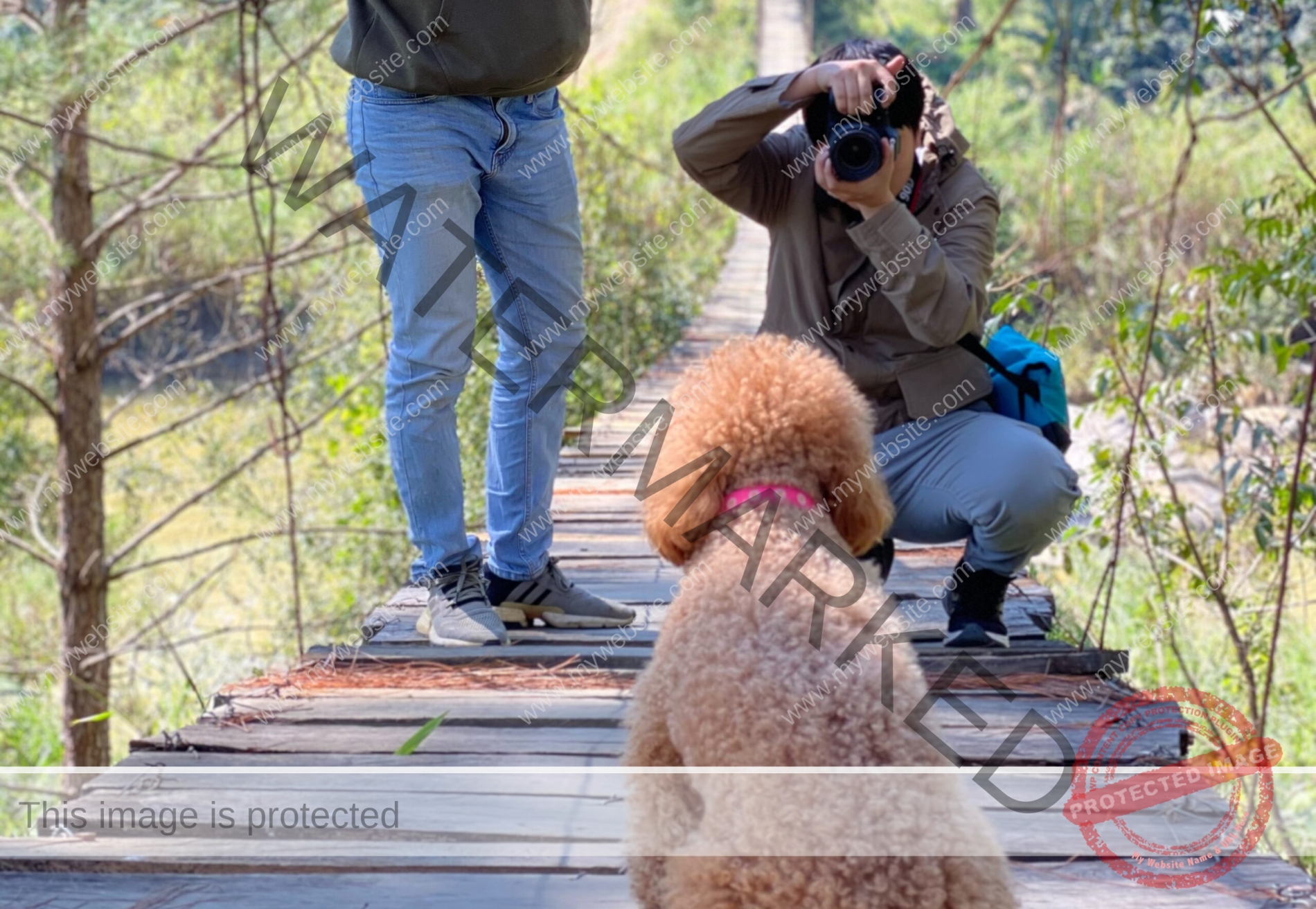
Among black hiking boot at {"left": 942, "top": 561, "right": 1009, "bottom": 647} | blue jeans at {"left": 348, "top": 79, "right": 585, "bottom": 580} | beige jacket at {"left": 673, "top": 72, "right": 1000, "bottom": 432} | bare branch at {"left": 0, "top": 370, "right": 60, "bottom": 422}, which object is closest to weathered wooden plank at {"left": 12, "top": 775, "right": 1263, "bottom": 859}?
black hiking boot at {"left": 942, "top": 561, "right": 1009, "bottom": 647}

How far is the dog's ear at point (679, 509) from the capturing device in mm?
1684

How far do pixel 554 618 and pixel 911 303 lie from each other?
3.80ft

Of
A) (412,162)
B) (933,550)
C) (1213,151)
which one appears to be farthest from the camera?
(1213,151)

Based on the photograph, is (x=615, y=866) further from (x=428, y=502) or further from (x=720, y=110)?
(x=720, y=110)

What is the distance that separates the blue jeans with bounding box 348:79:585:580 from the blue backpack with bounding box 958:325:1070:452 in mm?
1016

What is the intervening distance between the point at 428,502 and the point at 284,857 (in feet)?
2.99

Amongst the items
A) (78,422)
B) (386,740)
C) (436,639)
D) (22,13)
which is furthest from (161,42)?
(386,740)

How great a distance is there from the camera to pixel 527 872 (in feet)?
6.01

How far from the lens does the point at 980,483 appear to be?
2535 millimetres

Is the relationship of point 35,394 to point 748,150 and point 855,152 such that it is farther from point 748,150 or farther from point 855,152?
point 855,152

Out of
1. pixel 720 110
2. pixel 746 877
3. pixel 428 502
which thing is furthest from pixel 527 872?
pixel 720 110

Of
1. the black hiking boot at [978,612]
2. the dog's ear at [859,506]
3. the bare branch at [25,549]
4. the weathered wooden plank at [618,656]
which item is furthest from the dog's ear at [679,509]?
the bare branch at [25,549]

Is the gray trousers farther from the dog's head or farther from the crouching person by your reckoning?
the dog's head

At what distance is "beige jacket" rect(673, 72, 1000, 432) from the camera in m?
2.54
